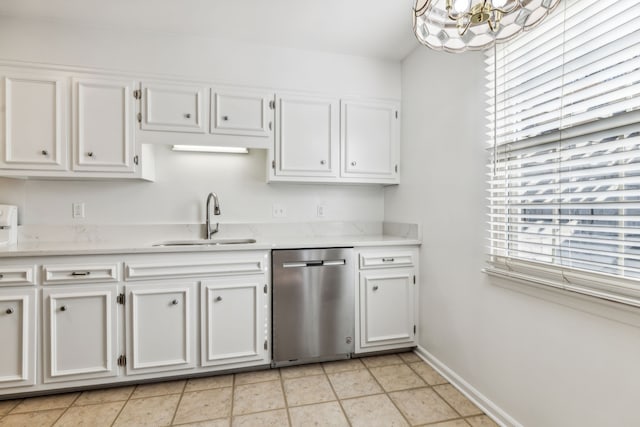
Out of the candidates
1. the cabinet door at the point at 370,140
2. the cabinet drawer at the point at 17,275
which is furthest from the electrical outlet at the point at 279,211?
the cabinet drawer at the point at 17,275

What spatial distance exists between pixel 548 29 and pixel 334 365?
7.78 feet

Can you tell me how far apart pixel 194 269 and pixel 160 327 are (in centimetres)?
42

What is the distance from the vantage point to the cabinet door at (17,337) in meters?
1.85

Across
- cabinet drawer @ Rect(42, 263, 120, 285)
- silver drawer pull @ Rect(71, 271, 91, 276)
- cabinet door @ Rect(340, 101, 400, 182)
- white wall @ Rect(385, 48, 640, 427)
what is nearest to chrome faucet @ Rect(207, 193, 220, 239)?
cabinet drawer @ Rect(42, 263, 120, 285)

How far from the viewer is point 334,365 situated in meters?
2.34

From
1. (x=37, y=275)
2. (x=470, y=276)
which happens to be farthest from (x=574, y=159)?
(x=37, y=275)

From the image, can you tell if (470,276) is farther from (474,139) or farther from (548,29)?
(548,29)

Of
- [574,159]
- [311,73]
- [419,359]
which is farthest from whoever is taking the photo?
[311,73]

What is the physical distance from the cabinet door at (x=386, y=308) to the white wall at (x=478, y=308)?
12 centimetres

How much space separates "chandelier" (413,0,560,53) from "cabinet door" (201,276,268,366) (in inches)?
69.5

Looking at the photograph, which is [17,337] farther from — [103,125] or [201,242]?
[103,125]

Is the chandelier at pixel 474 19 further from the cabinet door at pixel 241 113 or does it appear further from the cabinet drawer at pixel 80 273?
the cabinet drawer at pixel 80 273

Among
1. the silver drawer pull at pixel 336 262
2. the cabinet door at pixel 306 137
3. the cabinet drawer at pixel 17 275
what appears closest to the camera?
the cabinet drawer at pixel 17 275

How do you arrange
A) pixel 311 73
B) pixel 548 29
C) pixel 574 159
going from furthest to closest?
pixel 311 73
pixel 548 29
pixel 574 159
